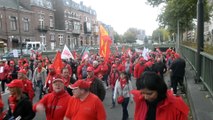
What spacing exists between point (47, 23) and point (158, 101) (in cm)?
5711

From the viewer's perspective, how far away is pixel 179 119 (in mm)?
2730

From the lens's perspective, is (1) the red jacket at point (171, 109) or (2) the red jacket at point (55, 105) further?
(2) the red jacket at point (55, 105)

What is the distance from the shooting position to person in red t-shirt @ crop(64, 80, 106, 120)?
13.5ft

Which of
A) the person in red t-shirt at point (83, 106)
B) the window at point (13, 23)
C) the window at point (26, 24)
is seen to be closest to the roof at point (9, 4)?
the window at point (13, 23)

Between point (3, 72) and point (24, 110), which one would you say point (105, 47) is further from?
point (24, 110)

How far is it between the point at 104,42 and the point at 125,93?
20.1 ft

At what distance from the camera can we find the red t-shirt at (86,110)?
13.5 feet

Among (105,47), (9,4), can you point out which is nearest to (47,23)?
(9,4)

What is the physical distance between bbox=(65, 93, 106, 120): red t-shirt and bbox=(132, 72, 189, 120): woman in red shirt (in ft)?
4.83

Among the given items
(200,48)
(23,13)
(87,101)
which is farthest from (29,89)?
(23,13)

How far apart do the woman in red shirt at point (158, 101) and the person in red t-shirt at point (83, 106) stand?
1477mm

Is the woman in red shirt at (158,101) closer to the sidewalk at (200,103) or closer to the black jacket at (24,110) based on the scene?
the black jacket at (24,110)

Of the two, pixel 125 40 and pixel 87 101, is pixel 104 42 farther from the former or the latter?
pixel 125 40

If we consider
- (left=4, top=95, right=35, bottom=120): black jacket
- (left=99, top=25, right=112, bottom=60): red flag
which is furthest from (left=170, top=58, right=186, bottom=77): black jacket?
(left=4, top=95, right=35, bottom=120): black jacket
